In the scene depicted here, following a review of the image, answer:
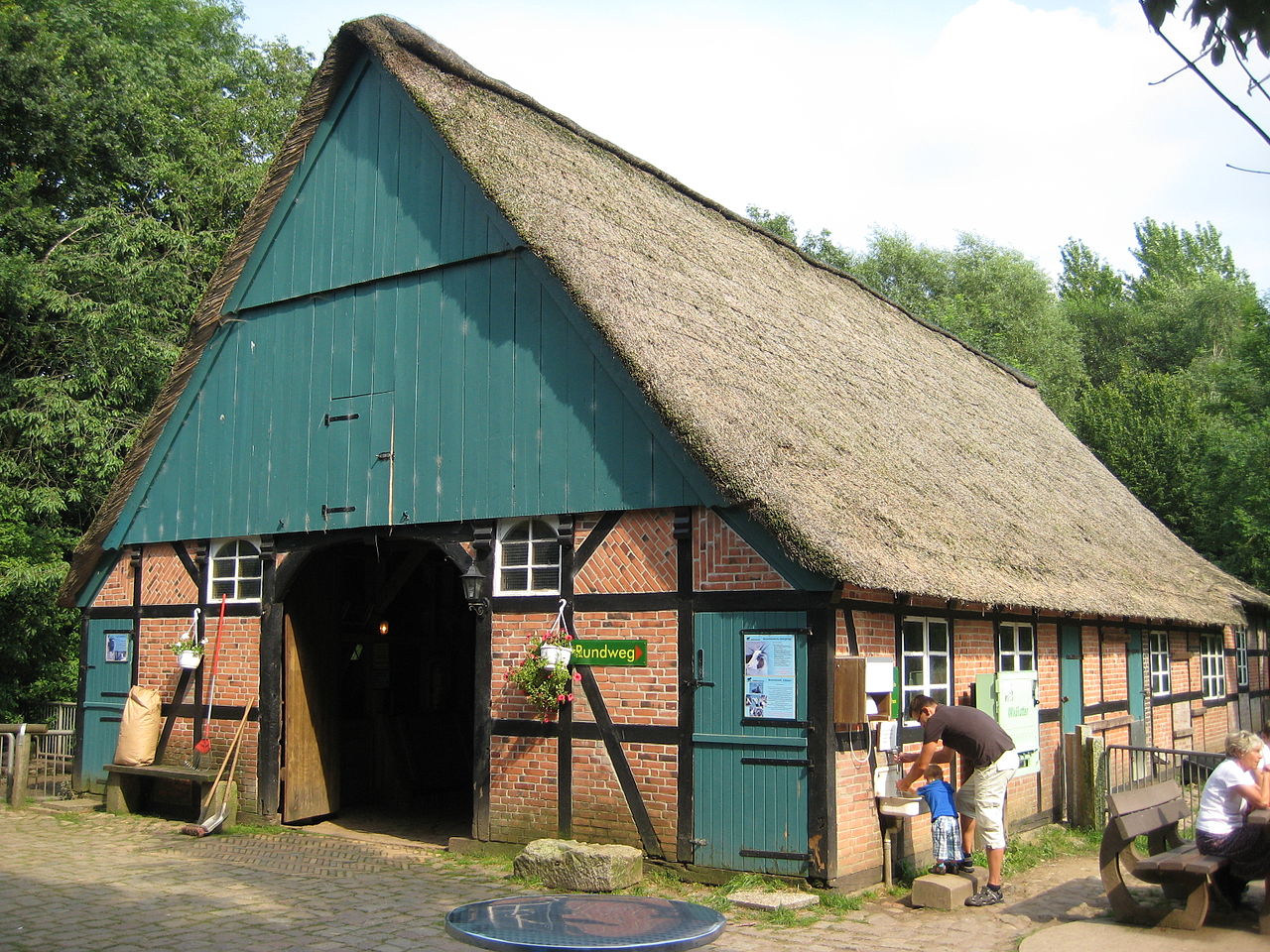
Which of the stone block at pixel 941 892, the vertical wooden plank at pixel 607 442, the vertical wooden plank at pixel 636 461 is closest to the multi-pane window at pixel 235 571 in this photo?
the vertical wooden plank at pixel 607 442

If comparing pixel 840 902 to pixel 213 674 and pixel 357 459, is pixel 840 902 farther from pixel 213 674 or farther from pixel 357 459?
pixel 213 674

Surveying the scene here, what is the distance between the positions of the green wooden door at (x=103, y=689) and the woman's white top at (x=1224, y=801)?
37.1 ft

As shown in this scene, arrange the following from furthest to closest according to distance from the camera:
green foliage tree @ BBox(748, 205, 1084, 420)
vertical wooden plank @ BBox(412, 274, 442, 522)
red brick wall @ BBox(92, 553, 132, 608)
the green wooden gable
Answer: green foliage tree @ BBox(748, 205, 1084, 420), red brick wall @ BBox(92, 553, 132, 608), vertical wooden plank @ BBox(412, 274, 442, 522), the green wooden gable

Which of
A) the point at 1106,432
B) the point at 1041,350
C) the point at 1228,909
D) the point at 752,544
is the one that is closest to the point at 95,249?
the point at 752,544

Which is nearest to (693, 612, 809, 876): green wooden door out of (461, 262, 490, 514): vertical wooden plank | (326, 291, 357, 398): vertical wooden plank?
(461, 262, 490, 514): vertical wooden plank

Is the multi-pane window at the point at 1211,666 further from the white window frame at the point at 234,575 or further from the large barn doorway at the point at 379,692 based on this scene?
the white window frame at the point at 234,575

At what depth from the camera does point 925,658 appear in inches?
401

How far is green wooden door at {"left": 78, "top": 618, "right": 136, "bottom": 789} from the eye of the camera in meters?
13.7

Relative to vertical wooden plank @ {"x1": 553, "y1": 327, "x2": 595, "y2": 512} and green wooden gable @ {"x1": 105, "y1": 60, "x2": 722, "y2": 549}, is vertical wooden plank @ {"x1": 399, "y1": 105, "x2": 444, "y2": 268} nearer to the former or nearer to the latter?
green wooden gable @ {"x1": 105, "y1": 60, "x2": 722, "y2": 549}

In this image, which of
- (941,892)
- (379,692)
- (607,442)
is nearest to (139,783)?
(379,692)

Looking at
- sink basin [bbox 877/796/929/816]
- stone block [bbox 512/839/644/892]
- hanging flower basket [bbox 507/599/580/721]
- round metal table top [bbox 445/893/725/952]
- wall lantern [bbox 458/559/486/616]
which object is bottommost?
stone block [bbox 512/839/644/892]

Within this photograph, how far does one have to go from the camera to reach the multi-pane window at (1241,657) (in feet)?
67.8

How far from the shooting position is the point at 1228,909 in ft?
25.9

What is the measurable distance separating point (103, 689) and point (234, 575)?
2.58 meters
